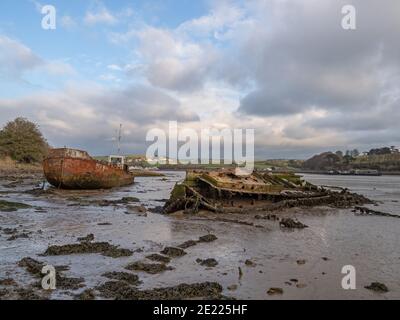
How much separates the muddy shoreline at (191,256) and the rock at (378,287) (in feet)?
0.10

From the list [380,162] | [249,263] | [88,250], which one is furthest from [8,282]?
[380,162]

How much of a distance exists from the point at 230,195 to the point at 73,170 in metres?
15.7

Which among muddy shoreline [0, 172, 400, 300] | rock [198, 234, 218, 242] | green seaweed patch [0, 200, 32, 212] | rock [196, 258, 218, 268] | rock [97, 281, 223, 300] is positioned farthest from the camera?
green seaweed patch [0, 200, 32, 212]

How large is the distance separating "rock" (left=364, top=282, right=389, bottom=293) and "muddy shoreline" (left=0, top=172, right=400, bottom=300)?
30mm

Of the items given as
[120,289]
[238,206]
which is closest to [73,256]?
[120,289]

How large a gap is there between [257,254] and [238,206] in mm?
9356

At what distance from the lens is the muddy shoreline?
6.88 metres

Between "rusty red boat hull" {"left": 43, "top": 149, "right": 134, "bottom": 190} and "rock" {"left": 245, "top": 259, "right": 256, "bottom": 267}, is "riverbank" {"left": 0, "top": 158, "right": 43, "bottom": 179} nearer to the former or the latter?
"rusty red boat hull" {"left": 43, "top": 149, "right": 134, "bottom": 190}

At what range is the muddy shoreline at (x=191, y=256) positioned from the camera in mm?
6883

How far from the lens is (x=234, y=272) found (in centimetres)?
817

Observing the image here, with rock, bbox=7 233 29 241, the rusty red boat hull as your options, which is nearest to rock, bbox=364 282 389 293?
rock, bbox=7 233 29 241

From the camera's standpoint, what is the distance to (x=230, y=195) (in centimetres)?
1923

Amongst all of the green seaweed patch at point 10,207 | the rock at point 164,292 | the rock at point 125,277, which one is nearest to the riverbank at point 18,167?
the green seaweed patch at point 10,207

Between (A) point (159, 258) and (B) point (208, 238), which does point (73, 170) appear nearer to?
(B) point (208, 238)
